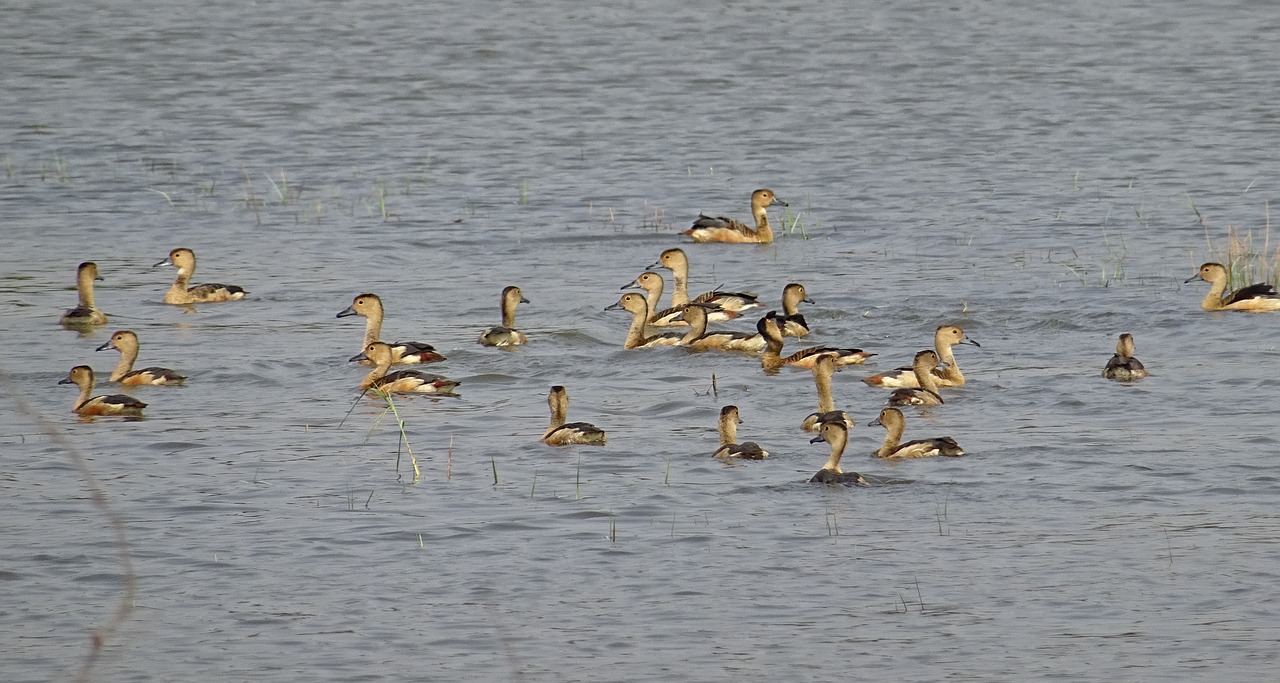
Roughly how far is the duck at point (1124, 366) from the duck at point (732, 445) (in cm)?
287

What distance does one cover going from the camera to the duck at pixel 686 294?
16.0 meters

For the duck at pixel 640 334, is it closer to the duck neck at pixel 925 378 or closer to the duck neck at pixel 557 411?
the duck neck at pixel 925 378

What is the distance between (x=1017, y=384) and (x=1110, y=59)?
64.2ft

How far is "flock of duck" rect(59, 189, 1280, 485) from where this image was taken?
1117 cm

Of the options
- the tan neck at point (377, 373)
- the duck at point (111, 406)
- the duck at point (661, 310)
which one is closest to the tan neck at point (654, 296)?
the duck at point (661, 310)

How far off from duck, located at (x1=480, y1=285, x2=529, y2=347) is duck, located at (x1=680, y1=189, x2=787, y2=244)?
4.48 meters

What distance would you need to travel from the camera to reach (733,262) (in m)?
19.1

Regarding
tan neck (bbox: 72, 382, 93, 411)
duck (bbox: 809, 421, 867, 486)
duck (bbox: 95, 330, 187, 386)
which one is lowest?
duck (bbox: 809, 421, 867, 486)

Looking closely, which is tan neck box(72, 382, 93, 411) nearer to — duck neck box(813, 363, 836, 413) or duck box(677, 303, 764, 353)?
duck box(677, 303, 764, 353)

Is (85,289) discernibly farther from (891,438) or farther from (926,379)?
(891,438)

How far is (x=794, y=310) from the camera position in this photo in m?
15.6

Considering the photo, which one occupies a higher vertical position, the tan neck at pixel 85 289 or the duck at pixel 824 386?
the tan neck at pixel 85 289

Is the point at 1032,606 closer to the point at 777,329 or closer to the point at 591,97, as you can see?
the point at 777,329

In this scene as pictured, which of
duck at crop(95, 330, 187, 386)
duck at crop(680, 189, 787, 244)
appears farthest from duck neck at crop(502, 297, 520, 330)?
duck at crop(680, 189, 787, 244)
